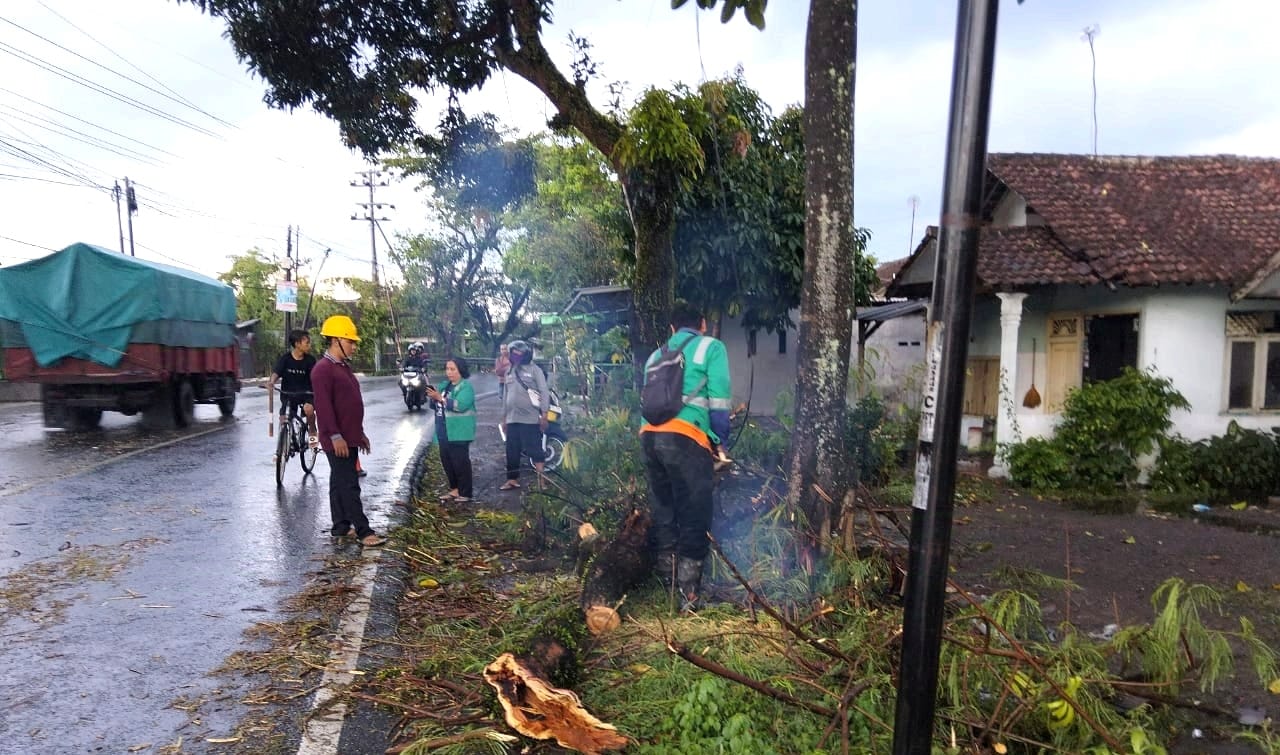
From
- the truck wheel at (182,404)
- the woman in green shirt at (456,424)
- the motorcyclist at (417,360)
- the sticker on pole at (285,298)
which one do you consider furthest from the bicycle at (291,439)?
the sticker on pole at (285,298)

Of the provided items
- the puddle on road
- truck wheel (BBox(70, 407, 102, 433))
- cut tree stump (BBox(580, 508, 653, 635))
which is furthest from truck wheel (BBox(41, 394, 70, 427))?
cut tree stump (BBox(580, 508, 653, 635))

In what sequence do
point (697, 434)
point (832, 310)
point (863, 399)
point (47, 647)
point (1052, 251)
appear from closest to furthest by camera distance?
point (47, 647)
point (697, 434)
point (832, 310)
point (863, 399)
point (1052, 251)

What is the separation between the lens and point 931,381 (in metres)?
2.65

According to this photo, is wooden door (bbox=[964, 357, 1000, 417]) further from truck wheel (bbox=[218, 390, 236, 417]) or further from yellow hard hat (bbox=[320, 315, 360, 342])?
truck wheel (bbox=[218, 390, 236, 417])

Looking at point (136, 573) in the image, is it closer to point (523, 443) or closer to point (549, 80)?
point (523, 443)

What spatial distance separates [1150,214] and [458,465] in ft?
34.5

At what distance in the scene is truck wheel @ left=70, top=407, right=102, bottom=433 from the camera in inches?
579

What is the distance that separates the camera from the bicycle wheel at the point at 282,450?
955cm

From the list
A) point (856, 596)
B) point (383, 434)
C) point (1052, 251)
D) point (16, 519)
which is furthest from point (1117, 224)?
point (16, 519)

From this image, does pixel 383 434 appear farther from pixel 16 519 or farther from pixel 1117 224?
pixel 1117 224

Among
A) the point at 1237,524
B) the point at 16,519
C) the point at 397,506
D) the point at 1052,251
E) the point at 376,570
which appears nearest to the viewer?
the point at 376,570

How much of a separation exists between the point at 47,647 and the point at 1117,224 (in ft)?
42.9

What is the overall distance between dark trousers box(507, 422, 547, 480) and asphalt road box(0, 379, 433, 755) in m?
1.38

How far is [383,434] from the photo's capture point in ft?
52.1
